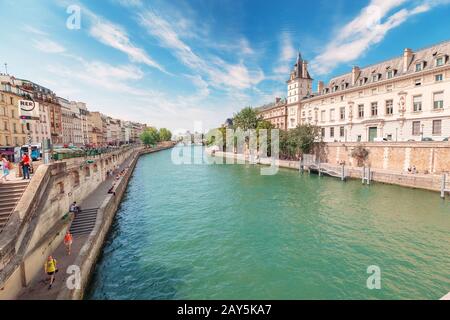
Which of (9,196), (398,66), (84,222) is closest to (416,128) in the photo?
(398,66)

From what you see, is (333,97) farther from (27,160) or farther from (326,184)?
(27,160)

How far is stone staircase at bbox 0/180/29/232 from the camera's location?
31.3 ft

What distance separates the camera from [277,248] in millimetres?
12070

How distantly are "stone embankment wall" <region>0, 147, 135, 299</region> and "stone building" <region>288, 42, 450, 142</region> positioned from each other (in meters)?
40.5

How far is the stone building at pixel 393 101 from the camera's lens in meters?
29.2

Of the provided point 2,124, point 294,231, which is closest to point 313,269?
point 294,231

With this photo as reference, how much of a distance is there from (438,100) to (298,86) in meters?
30.2

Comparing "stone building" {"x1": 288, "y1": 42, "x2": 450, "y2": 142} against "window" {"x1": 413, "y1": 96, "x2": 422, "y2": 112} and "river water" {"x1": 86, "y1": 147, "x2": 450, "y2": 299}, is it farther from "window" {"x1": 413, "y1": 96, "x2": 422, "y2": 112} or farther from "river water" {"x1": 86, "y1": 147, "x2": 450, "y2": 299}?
"river water" {"x1": 86, "y1": 147, "x2": 450, "y2": 299}

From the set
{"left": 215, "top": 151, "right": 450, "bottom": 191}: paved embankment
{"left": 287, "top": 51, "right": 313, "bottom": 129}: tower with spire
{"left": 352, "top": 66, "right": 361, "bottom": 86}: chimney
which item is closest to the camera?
{"left": 215, "top": 151, "right": 450, "bottom": 191}: paved embankment

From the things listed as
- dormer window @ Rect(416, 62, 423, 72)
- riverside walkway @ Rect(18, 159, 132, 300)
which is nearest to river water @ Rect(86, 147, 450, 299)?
riverside walkway @ Rect(18, 159, 132, 300)

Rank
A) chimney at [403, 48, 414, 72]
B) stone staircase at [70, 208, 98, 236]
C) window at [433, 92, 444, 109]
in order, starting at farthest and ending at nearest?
chimney at [403, 48, 414, 72] → window at [433, 92, 444, 109] → stone staircase at [70, 208, 98, 236]

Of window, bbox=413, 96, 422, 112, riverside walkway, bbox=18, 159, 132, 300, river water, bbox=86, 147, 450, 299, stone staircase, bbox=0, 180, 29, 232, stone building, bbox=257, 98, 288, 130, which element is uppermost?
stone building, bbox=257, 98, 288, 130

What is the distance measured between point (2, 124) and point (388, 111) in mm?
56699

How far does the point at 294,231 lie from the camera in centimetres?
1427
